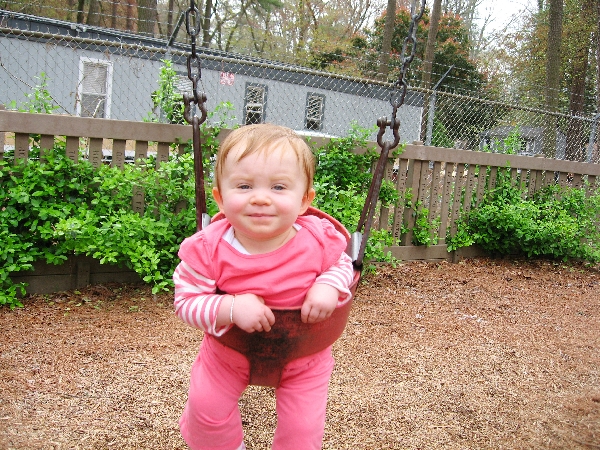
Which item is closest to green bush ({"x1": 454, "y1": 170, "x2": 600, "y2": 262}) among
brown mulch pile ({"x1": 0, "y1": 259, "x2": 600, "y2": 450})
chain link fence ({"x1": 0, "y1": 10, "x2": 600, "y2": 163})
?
brown mulch pile ({"x1": 0, "y1": 259, "x2": 600, "y2": 450})

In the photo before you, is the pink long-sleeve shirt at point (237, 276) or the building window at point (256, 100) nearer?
the pink long-sleeve shirt at point (237, 276)

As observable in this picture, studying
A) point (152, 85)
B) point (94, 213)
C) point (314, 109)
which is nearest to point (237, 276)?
point (94, 213)

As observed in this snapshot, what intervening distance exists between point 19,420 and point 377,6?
22762 mm

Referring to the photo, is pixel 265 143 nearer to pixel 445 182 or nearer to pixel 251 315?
pixel 251 315

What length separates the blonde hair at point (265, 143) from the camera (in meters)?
1.47

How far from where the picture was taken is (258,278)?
1.49 m

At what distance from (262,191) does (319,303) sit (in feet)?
1.07

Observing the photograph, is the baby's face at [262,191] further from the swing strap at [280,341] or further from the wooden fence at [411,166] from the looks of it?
the wooden fence at [411,166]

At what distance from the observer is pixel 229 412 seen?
158 cm

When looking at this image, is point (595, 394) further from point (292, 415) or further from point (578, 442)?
point (292, 415)

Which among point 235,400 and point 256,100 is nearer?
point 235,400

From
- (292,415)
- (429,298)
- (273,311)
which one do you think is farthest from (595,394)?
(273,311)

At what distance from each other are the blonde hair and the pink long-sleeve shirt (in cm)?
20

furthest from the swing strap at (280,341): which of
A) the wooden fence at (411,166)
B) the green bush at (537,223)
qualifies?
the green bush at (537,223)
